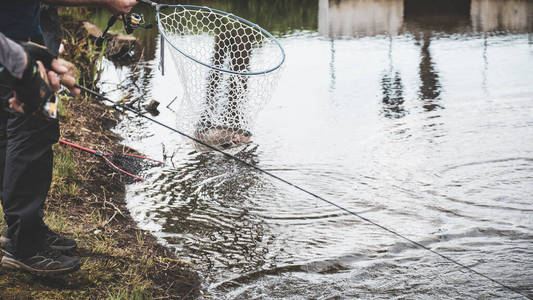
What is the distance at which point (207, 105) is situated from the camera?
4.68 metres

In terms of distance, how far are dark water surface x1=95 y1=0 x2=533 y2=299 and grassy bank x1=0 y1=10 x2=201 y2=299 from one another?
0.57ft

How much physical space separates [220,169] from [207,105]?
1.97 ft

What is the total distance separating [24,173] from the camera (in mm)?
2719

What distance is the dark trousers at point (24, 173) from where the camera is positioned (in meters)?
2.71

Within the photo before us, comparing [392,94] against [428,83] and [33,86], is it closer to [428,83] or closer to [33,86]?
[428,83]

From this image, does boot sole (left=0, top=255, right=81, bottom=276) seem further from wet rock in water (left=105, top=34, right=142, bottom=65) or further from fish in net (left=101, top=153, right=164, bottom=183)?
wet rock in water (left=105, top=34, right=142, bottom=65)

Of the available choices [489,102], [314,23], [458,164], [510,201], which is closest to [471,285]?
[510,201]

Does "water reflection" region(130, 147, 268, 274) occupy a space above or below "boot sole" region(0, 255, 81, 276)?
below

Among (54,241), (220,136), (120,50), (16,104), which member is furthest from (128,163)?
(120,50)

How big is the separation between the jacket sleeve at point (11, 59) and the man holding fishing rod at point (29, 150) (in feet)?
0.34

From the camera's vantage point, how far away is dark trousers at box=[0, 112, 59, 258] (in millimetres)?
2707

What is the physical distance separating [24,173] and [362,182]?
269cm

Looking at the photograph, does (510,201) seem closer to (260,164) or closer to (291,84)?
(260,164)

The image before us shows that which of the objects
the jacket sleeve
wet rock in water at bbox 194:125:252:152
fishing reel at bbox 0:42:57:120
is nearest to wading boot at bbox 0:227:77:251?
fishing reel at bbox 0:42:57:120
